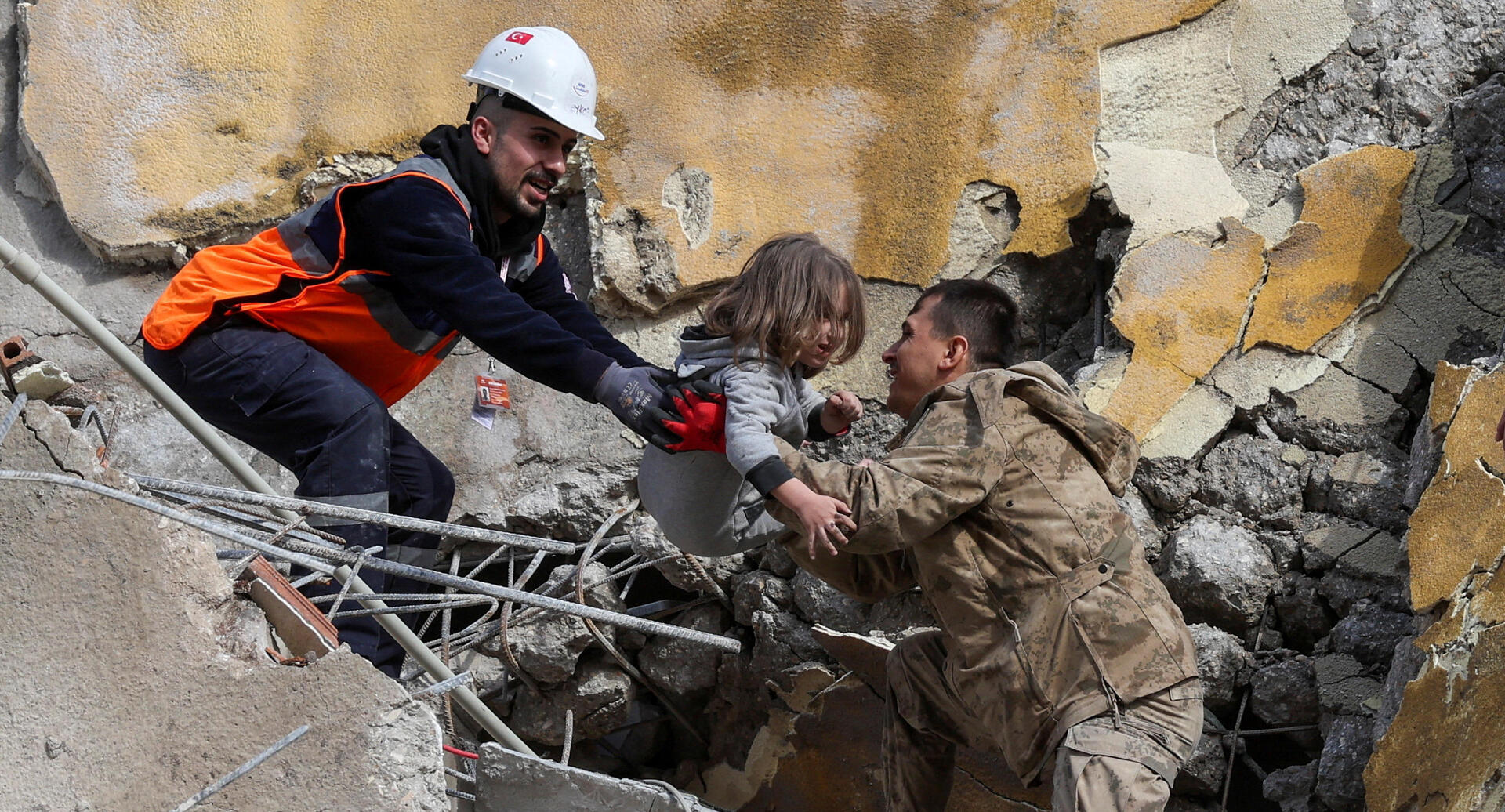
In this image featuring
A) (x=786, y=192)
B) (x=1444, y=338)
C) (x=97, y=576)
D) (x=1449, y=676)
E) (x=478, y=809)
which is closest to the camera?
(x=97, y=576)

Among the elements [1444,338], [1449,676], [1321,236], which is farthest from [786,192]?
[1449,676]

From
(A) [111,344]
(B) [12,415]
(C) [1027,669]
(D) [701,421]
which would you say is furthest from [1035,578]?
(A) [111,344]

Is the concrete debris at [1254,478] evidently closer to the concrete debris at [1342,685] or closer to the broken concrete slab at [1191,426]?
the broken concrete slab at [1191,426]

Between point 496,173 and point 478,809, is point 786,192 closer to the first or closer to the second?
point 496,173

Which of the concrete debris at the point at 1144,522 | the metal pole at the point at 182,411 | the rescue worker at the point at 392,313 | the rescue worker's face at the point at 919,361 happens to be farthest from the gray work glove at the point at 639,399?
the concrete debris at the point at 1144,522

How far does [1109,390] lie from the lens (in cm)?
361

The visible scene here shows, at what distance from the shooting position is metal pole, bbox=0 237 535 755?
2864mm

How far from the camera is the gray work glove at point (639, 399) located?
262 centimetres

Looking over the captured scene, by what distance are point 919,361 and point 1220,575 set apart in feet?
3.29

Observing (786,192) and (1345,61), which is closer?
(1345,61)

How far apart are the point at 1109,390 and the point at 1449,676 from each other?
1210mm

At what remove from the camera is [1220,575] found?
331cm

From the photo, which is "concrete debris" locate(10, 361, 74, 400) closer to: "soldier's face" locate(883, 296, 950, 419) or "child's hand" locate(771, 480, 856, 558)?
"child's hand" locate(771, 480, 856, 558)

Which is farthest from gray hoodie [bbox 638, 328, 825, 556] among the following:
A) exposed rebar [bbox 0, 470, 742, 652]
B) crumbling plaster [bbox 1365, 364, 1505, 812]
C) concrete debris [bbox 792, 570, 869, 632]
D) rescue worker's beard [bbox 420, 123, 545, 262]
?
crumbling plaster [bbox 1365, 364, 1505, 812]
